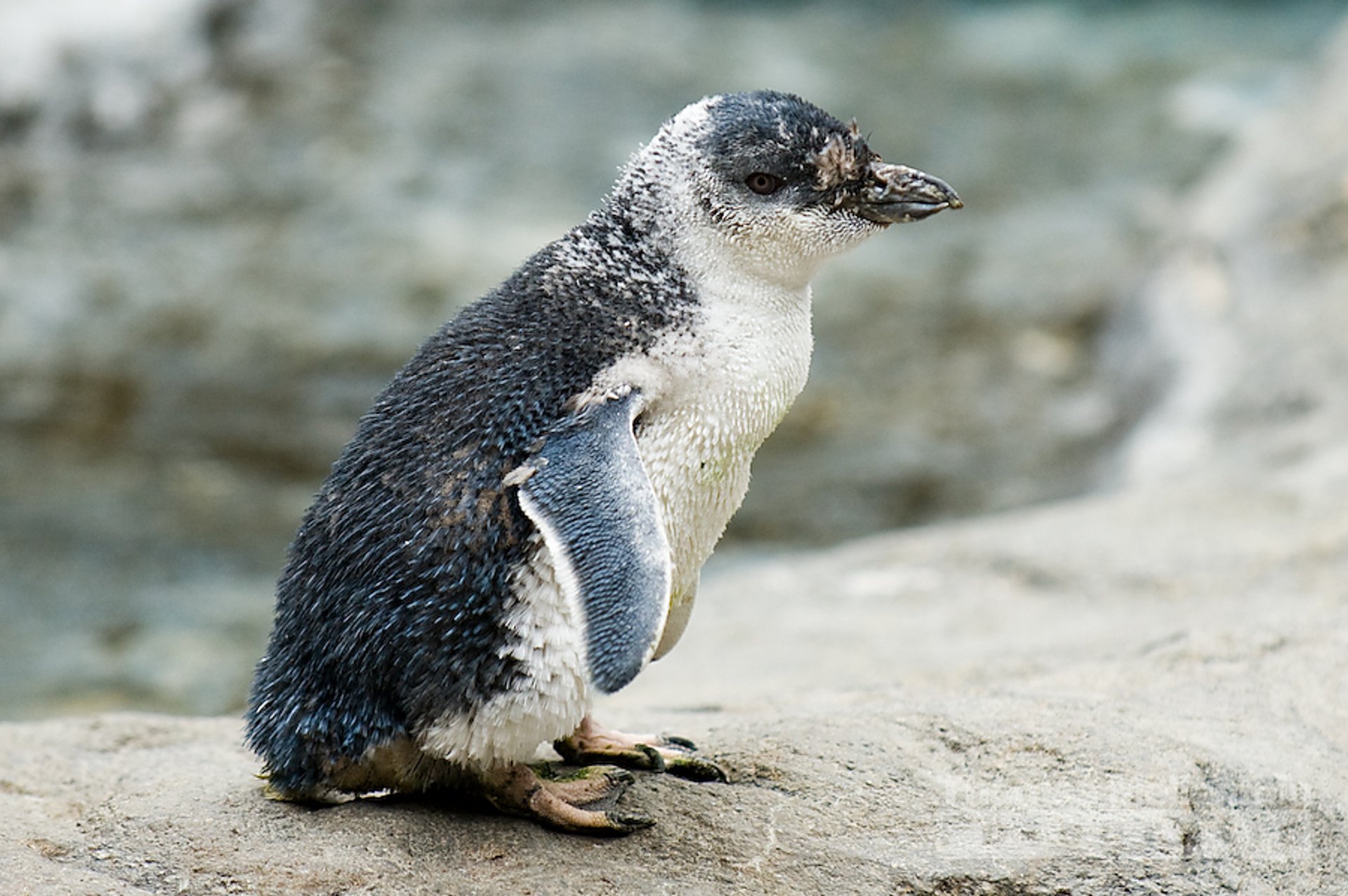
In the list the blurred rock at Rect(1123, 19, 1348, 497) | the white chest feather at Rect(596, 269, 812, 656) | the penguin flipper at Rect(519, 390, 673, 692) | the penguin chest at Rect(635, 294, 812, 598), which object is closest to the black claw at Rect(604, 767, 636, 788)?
the white chest feather at Rect(596, 269, 812, 656)

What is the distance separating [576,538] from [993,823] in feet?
3.12

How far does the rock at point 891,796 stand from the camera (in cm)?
279

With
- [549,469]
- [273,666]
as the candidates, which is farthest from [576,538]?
[273,666]

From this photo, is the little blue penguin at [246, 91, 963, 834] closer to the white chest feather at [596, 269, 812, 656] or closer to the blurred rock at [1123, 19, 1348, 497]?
the white chest feather at [596, 269, 812, 656]

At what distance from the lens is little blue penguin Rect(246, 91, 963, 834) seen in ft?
8.99

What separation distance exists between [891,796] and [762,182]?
1.19 m

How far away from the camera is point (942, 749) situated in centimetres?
318

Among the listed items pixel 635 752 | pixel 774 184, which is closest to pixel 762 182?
pixel 774 184

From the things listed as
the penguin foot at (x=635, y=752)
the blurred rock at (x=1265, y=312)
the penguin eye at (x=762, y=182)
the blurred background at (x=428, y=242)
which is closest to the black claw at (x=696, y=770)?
the penguin foot at (x=635, y=752)

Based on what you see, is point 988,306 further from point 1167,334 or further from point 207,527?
point 207,527

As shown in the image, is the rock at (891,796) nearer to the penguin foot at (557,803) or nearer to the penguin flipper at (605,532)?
the penguin foot at (557,803)

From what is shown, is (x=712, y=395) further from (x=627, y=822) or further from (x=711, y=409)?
(x=627, y=822)

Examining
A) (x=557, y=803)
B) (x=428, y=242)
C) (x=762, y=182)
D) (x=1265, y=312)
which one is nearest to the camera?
(x=557, y=803)

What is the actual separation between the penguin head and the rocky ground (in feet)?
3.27
